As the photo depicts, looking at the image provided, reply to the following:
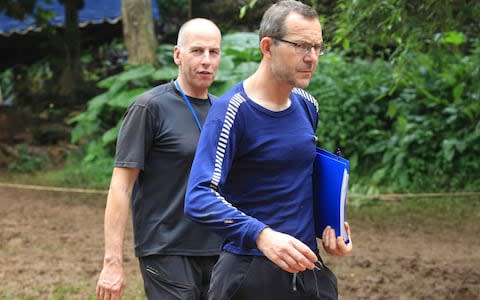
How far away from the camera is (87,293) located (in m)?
6.73

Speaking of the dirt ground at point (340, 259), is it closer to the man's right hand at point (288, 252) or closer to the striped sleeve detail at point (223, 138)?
the striped sleeve detail at point (223, 138)

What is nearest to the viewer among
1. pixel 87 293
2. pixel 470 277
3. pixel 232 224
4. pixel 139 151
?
pixel 232 224

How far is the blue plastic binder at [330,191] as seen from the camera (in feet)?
9.20

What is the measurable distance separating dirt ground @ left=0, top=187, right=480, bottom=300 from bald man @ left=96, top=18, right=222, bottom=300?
2.92 meters

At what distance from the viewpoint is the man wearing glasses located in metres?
2.70

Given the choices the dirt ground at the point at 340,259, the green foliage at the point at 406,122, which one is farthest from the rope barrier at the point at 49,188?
the green foliage at the point at 406,122

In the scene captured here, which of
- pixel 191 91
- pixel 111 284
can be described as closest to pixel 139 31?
pixel 191 91

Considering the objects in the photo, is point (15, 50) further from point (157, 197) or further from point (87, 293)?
point (157, 197)

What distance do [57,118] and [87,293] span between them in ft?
29.6

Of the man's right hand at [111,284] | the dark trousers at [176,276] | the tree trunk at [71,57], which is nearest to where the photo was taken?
the man's right hand at [111,284]

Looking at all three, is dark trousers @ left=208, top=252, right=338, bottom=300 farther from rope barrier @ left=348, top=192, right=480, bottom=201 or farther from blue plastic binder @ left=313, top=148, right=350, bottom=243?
rope barrier @ left=348, top=192, right=480, bottom=201

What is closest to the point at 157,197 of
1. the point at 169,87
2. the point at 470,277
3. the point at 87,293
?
the point at 169,87

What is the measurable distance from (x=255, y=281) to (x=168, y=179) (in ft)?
3.54

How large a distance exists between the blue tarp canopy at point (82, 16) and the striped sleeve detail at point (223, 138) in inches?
591
